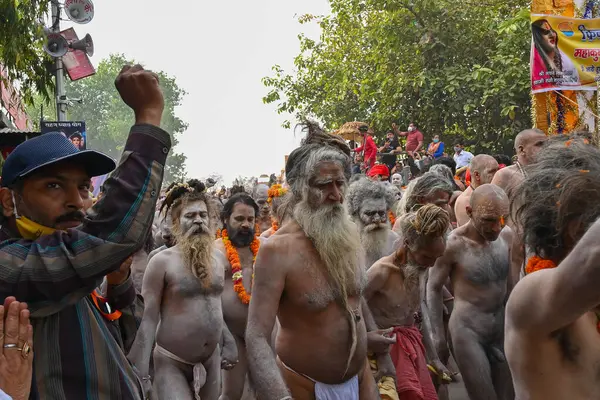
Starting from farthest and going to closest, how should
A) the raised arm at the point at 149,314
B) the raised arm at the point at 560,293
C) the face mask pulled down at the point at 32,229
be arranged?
the raised arm at the point at 149,314 → the face mask pulled down at the point at 32,229 → the raised arm at the point at 560,293

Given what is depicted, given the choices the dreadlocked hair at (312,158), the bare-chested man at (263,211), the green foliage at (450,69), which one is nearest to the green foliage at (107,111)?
Result: the green foliage at (450,69)

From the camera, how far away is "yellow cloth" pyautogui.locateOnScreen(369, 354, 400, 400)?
5.84m

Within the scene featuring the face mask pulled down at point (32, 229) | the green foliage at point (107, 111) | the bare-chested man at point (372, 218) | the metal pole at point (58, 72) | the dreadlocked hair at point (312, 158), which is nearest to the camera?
the face mask pulled down at point (32, 229)

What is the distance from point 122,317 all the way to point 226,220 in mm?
5918

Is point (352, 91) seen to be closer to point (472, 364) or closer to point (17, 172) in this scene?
point (472, 364)

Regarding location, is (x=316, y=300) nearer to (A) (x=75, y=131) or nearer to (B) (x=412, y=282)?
(B) (x=412, y=282)

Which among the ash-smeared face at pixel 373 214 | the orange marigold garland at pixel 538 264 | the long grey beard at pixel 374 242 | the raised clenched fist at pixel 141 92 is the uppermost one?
the raised clenched fist at pixel 141 92

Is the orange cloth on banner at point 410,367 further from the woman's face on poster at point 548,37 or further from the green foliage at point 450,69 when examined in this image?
the green foliage at point 450,69

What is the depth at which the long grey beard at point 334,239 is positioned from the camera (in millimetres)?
5113

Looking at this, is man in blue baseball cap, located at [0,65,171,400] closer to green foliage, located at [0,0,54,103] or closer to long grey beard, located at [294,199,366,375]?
long grey beard, located at [294,199,366,375]

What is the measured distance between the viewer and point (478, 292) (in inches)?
304

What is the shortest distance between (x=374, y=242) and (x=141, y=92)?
5.54m

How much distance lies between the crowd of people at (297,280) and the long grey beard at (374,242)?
0.01m

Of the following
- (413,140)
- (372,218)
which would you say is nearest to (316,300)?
(372,218)
